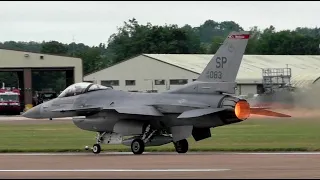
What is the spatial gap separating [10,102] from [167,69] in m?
17.4

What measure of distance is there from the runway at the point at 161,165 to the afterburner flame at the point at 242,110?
4.41 feet

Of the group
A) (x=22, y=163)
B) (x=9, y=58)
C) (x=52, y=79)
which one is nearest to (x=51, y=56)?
(x=9, y=58)

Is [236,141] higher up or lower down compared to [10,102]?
lower down

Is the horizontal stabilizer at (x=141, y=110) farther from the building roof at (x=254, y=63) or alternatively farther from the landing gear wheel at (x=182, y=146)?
the building roof at (x=254, y=63)

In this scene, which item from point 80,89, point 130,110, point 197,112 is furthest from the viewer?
point 80,89

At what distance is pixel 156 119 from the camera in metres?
29.6

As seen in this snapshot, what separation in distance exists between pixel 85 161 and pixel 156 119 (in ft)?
15.2

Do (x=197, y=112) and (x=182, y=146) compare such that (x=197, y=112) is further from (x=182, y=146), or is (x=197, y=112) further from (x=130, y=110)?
(x=130, y=110)

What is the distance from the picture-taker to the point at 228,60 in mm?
28438

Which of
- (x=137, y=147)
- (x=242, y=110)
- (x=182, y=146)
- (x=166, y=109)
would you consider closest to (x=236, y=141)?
(x=182, y=146)

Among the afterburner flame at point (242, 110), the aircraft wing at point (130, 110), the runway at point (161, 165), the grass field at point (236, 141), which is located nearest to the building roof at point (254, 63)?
the grass field at point (236, 141)

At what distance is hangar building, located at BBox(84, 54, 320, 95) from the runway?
5488 cm

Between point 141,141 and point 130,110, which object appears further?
point 141,141

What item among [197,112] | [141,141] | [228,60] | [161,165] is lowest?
[161,165]
